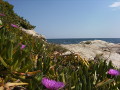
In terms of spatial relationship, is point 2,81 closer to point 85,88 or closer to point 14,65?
point 14,65

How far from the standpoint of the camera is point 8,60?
1.79 metres

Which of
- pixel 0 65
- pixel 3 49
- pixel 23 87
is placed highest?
pixel 3 49

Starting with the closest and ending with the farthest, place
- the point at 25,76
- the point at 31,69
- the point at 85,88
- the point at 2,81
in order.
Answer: the point at 85,88 < the point at 2,81 < the point at 25,76 < the point at 31,69

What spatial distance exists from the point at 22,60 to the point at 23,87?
8.7 inches

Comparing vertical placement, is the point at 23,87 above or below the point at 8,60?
below

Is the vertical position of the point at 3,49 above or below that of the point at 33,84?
above

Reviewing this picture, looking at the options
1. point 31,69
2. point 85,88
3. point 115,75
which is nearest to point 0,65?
point 31,69

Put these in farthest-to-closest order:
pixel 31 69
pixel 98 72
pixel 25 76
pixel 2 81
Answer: pixel 98 72 → pixel 31 69 → pixel 25 76 → pixel 2 81

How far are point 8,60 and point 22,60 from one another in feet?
0.37

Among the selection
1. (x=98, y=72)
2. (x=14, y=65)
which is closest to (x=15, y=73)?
(x=14, y=65)

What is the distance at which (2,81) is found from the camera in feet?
5.43

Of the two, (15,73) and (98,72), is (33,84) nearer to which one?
(15,73)

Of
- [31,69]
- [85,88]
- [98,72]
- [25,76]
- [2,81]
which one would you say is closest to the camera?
[85,88]

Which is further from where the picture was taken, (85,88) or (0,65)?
(0,65)
